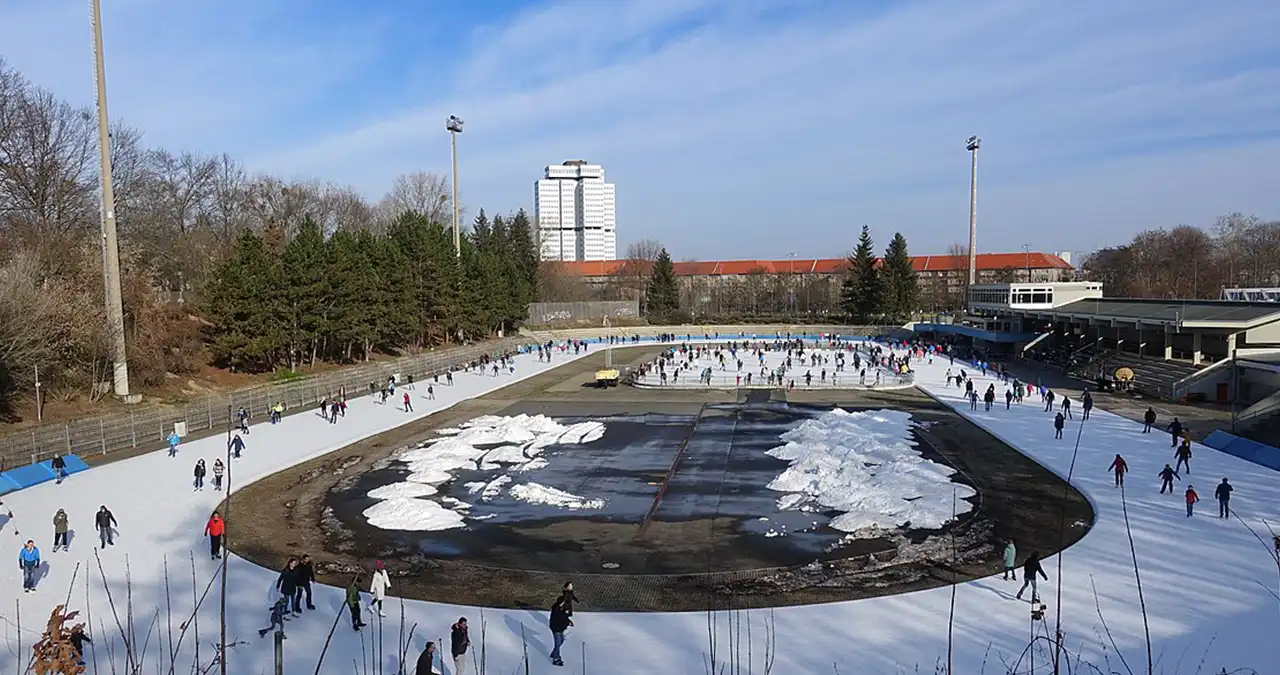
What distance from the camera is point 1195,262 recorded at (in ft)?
312

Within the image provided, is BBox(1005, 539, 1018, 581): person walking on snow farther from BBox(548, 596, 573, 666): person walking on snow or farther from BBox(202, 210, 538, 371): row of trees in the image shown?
BBox(202, 210, 538, 371): row of trees

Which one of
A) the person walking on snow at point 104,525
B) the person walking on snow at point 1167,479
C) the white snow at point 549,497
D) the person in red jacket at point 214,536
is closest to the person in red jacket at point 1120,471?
the person walking on snow at point 1167,479

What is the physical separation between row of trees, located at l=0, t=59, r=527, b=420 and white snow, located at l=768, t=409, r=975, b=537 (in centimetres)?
2408

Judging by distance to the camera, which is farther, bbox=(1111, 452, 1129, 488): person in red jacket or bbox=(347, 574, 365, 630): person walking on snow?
bbox=(1111, 452, 1129, 488): person in red jacket

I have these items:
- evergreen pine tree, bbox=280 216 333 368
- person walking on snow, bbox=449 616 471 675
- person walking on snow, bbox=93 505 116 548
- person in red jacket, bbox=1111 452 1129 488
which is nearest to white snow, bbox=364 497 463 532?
person walking on snow, bbox=93 505 116 548

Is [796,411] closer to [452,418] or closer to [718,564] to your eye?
[452,418]

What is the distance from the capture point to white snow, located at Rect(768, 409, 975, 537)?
19.0 metres

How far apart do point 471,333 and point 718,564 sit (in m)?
52.3

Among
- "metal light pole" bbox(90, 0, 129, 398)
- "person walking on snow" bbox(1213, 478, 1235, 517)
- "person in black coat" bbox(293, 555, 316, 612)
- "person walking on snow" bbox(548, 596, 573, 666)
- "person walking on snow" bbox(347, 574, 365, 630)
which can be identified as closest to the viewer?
"person walking on snow" bbox(548, 596, 573, 666)

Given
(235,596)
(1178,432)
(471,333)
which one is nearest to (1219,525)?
(1178,432)

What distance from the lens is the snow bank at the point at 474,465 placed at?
19.7m

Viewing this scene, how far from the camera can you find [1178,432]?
2586 cm

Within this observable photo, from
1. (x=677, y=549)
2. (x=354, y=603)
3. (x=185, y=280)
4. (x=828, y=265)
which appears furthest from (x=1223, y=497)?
(x=828, y=265)

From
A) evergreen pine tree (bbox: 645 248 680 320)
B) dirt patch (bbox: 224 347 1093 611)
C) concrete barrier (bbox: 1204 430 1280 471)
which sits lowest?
dirt patch (bbox: 224 347 1093 611)
